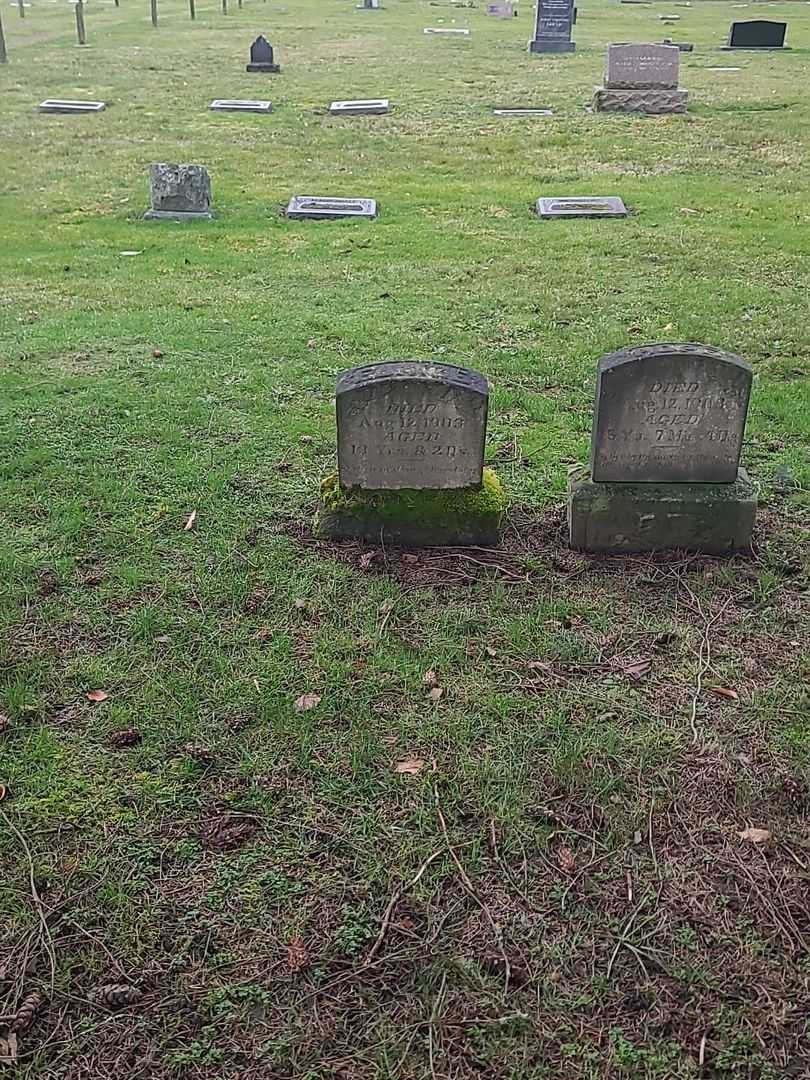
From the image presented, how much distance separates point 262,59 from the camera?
22547mm

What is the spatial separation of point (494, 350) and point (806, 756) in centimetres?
462

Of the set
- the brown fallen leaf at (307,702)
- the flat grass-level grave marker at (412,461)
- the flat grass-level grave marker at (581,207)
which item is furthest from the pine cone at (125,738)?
the flat grass-level grave marker at (581,207)

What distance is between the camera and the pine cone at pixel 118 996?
9.52 feet

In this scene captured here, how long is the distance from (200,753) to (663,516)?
2544 mm

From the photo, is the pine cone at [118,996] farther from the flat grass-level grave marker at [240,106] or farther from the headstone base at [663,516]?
the flat grass-level grave marker at [240,106]

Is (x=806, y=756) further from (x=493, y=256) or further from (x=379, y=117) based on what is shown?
(x=379, y=117)

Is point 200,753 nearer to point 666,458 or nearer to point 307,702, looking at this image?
point 307,702

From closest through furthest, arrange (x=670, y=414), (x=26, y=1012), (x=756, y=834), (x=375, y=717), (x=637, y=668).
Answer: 1. (x=26, y=1012)
2. (x=756, y=834)
3. (x=375, y=717)
4. (x=637, y=668)
5. (x=670, y=414)

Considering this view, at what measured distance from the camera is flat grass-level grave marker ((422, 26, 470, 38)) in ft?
95.7

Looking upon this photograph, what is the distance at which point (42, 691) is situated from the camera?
413 centimetres

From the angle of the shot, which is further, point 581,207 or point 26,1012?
point 581,207

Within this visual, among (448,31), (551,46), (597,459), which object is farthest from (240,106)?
(597,459)

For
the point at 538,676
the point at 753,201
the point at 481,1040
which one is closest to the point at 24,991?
the point at 481,1040

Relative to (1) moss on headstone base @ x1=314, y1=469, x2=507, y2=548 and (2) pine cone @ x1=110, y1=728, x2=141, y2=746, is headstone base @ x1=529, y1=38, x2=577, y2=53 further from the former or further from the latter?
(2) pine cone @ x1=110, y1=728, x2=141, y2=746
